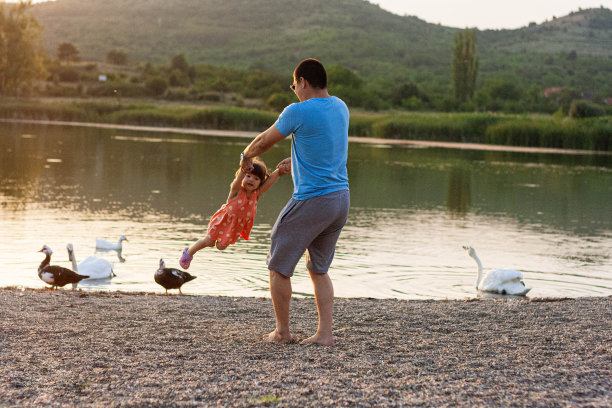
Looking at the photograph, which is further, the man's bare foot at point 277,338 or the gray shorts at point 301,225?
the man's bare foot at point 277,338

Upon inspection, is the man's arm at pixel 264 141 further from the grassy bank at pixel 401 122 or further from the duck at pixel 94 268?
the grassy bank at pixel 401 122

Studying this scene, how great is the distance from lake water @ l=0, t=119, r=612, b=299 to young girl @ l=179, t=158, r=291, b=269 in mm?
2798

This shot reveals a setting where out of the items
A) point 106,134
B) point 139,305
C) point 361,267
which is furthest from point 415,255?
point 106,134

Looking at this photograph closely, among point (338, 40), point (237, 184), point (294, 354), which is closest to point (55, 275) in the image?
point (237, 184)

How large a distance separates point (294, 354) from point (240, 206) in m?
1.37

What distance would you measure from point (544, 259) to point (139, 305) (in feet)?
24.0

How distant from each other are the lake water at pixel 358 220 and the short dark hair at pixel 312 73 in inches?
160

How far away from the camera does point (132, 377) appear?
16.7 ft

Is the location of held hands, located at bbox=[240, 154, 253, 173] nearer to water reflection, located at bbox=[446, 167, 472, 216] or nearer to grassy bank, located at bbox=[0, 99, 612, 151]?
water reflection, located at bbox=[446, 167, 472, 216]

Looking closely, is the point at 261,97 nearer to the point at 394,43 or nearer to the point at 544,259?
the point at 544,259

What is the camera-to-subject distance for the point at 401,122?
164 feet

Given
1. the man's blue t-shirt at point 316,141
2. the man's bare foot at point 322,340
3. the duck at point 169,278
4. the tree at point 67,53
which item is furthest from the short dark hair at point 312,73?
the tree at point 67,53

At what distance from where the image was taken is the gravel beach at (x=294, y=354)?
4789mm

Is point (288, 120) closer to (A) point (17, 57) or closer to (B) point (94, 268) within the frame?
(B) point (94, 268)
